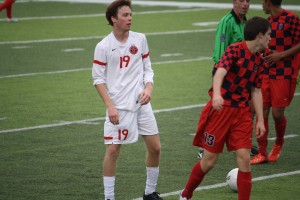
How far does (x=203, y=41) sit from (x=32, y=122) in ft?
33.1

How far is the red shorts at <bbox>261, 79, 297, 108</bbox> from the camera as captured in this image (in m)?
10.8

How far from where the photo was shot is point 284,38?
10.9 metres

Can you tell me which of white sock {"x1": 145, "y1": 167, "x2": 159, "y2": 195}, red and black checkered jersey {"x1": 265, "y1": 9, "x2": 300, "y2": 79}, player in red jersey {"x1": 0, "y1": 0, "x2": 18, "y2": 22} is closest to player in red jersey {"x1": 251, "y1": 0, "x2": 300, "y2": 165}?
red and black checkered jersey {"x1": 265, "y1": 9, "x2": 300, "y2": 79}

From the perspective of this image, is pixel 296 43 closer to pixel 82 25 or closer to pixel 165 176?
pixel 165 176

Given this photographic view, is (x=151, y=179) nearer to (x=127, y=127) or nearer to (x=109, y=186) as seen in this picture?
(x=109, y=186)

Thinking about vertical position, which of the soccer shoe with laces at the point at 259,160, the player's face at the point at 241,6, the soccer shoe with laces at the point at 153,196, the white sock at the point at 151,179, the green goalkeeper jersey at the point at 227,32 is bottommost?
the soccer shoe with laces at the point at 259,160

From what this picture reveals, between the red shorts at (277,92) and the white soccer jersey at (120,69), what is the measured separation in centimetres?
256

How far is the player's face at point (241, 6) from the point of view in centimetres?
1068

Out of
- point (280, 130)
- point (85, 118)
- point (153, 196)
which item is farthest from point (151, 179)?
point (85, 118)

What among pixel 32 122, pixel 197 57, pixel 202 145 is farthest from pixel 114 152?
pixel 197 57

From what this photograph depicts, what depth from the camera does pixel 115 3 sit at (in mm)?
8688

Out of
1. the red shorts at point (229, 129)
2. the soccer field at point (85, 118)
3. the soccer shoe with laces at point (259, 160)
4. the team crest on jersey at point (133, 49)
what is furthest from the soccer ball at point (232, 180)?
the team crest on jersey at point (133, 49)

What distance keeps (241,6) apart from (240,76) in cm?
246

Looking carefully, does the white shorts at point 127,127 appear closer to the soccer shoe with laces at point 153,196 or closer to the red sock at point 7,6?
the soccer shoe with laces at point 153,196
